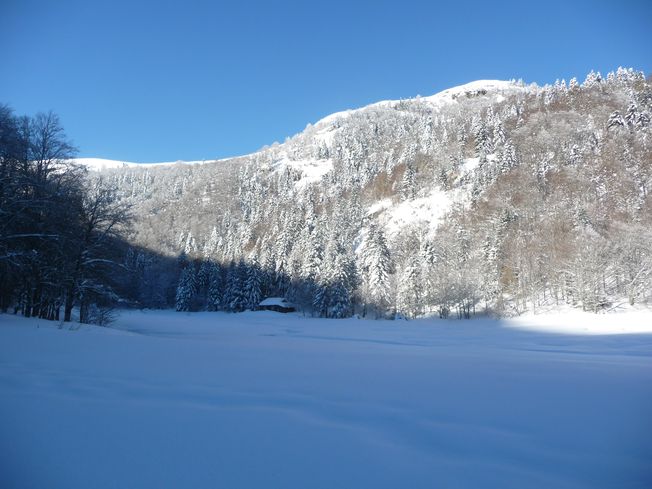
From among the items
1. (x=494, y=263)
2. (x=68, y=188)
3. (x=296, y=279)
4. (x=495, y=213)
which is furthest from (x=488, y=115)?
(x=68, y=188)

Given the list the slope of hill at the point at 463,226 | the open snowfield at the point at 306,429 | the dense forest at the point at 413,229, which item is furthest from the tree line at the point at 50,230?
the open snowfield at the point at 306,429

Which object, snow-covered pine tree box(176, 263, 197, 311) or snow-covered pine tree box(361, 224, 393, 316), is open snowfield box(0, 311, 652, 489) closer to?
snow-covered pine tree box(361, 224, 393, 316)

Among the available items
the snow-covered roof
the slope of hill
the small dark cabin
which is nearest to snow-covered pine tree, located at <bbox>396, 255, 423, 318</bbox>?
the slope of hill

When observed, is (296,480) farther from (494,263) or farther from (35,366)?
(494,263)

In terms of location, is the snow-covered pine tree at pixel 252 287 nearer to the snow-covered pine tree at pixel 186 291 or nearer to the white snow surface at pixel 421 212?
the snow-covered pine tree at pixel 186 291

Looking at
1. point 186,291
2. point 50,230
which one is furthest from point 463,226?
point 50,230

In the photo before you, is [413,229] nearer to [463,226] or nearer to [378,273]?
[463,226]

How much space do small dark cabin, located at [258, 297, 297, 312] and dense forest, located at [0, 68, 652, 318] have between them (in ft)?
6.14

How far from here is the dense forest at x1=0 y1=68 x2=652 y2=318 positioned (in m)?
18.2

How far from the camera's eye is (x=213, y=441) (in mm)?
3254

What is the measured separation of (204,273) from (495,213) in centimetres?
6742

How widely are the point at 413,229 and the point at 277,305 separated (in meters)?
38.8

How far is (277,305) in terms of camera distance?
62.5 meters

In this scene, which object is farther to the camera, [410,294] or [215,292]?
[215,292]
